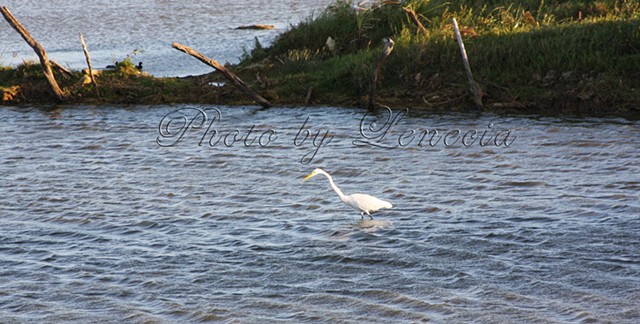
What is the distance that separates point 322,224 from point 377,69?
673 centimetres

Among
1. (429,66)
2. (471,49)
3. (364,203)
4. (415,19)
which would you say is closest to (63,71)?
(415,19)

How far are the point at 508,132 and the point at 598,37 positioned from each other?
10.3 ft

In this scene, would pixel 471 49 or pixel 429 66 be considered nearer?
pixel 471 49

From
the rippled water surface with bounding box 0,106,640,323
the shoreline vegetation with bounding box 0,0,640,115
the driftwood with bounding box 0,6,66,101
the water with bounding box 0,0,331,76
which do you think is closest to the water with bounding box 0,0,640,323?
the rippled water surface with bounding box 0,106,640,323

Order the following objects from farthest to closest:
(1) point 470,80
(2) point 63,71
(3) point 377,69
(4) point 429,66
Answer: (2) point 63,71, (4) point 429,66, (3) point 377,69, (1) point 470,80

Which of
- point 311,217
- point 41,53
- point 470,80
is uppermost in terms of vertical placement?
point 41,53

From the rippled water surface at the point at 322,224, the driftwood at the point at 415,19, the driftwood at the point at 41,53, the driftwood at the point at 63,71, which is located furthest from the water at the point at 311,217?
the driftwood at the point at 415,19

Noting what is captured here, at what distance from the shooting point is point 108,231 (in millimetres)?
12062

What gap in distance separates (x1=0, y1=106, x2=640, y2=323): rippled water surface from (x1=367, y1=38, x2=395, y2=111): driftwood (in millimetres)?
421

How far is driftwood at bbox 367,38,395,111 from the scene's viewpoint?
1798cm

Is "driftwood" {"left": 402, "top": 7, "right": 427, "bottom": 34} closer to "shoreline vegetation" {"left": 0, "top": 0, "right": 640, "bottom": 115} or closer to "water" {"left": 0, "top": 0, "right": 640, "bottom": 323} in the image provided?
"shoreline vegetation" {"left": 0, "top": 0, "right": 640, "bottom": 115}

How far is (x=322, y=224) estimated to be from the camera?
39.6 feet

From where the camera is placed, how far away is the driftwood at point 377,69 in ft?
59.0

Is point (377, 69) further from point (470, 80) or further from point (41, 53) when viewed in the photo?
point (41, 53)
